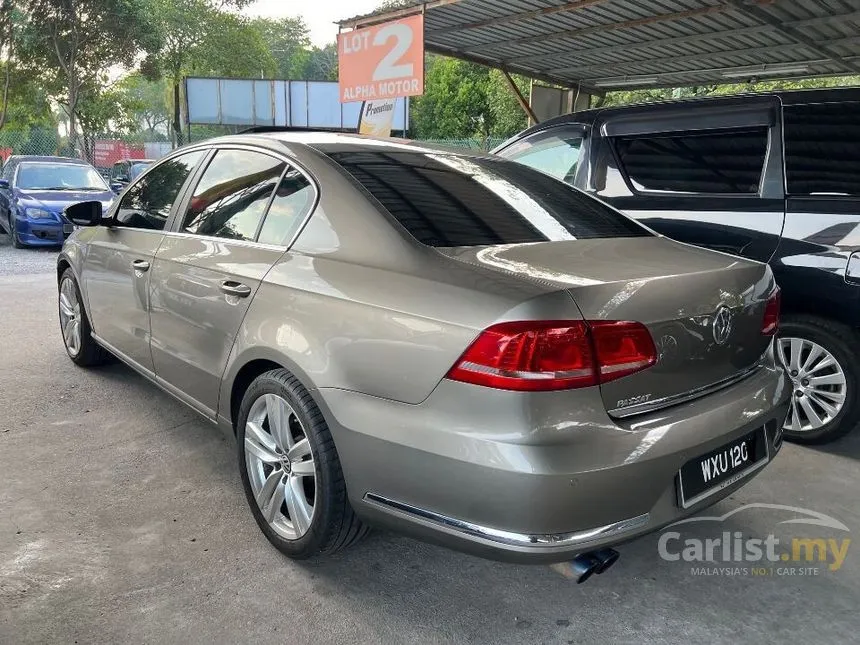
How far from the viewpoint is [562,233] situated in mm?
2594

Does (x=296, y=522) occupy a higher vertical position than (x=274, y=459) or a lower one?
lower

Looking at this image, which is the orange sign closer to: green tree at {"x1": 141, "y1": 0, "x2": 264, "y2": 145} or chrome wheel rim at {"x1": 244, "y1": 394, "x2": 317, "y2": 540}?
chrome wheel rim at {"x1": 244, "y1": 394, "x2": 317, "y2": 540}

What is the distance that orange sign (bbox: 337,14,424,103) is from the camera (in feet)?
28.0

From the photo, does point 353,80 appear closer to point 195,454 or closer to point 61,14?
point 195,454

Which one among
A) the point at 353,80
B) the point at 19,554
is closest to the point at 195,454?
the point at 19,554

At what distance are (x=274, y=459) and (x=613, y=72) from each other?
32.5 feet

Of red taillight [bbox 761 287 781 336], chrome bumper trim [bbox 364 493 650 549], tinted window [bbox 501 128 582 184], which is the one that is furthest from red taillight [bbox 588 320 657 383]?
tinted window [bbox 501 128 582 184]

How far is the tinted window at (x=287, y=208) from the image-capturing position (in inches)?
102

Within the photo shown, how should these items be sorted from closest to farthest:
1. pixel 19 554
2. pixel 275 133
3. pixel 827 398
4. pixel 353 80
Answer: pixel 19 554 < pixel 275 133 < pixel 827 398 < pixel 353 80

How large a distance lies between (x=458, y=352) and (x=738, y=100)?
2.94 meters

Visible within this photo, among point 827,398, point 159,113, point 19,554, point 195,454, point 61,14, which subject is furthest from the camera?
point 159,113

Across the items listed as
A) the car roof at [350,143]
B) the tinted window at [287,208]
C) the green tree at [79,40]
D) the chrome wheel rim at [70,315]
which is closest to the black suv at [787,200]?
the car roof at [350,143]

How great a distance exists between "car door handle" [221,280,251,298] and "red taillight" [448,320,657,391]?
1063 mm

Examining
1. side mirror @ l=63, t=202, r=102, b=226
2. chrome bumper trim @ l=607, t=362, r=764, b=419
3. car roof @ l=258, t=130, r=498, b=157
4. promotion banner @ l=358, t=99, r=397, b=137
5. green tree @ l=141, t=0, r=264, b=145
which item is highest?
green tree @ l=141, t=0, r=264, b=145
